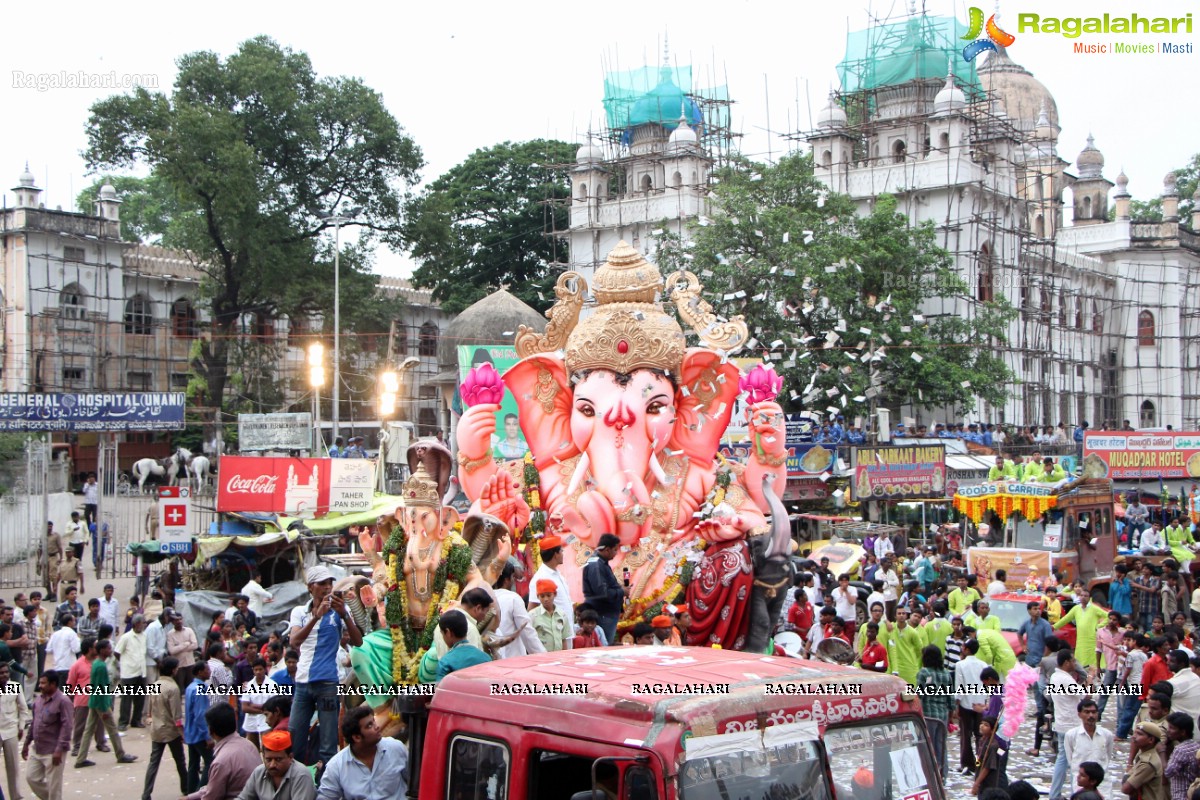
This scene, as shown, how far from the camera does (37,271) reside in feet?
115

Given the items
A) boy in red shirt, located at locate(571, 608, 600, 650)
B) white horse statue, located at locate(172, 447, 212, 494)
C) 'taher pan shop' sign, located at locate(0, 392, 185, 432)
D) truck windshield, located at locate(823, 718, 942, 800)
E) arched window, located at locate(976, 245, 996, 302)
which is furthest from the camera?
arched window, located at locate(976, 245, 996, 302)

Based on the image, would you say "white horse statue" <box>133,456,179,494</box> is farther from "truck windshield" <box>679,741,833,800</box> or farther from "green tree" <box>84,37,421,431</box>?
"truck windshield" <box>679,741,833,800</box>

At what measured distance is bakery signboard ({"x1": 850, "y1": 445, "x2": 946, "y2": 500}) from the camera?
2261cm

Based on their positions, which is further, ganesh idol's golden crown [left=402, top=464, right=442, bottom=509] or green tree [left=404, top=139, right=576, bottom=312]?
green tree [left=404, top=139, right=576, bottom=312]

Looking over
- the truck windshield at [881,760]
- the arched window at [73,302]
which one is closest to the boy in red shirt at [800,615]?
the truck windshield at [881,760]

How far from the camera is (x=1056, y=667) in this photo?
1044 cm

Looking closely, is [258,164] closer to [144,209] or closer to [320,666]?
[144,209]

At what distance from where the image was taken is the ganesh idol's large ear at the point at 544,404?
12.2 meters

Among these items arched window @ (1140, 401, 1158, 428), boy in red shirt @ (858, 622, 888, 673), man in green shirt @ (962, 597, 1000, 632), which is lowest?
boy in red shirt @ (858, 622, 888, 673)

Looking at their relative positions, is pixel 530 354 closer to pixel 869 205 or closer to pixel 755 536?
pixel 755 536

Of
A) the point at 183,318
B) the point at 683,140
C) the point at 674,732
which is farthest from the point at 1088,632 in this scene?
the point at 183,318

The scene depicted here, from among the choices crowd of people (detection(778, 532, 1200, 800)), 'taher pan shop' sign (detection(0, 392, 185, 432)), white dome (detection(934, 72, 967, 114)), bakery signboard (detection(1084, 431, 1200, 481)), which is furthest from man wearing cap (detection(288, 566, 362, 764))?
white dome (detection(934, 72, 967, 114))

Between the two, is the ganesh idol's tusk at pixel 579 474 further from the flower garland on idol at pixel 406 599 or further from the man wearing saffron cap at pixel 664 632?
the flower garland on idol at pixel 406 599

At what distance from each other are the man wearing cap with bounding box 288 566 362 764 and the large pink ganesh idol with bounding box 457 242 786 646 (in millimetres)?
3379
